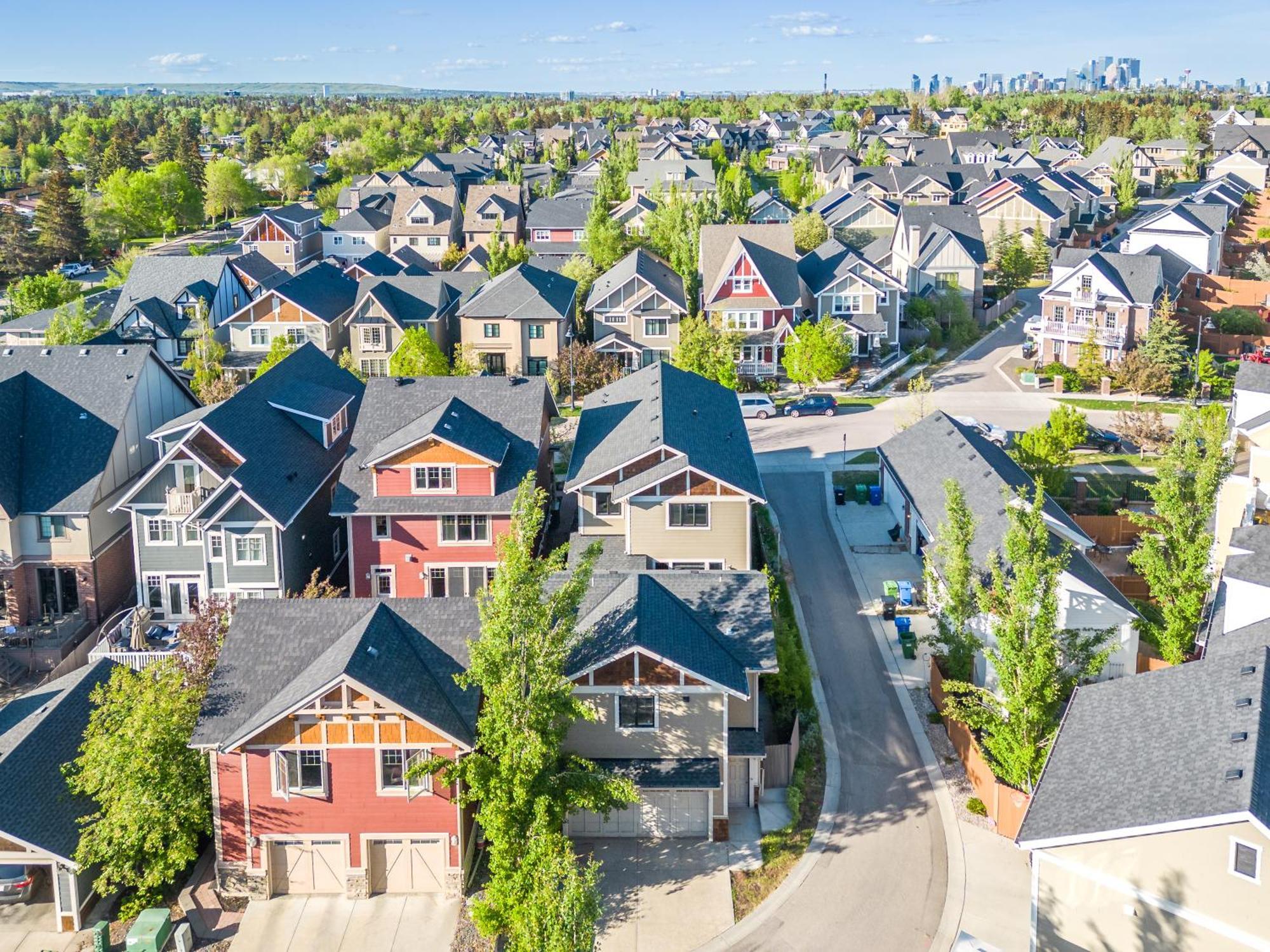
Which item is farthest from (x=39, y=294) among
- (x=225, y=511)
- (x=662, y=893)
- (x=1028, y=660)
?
(x=1028, y=660)

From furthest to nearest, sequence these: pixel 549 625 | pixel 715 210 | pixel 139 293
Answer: pixel 715 210 → pixel 139 293 → pixel 549 625

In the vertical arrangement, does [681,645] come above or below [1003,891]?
above

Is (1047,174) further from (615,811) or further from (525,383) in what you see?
(615,811)

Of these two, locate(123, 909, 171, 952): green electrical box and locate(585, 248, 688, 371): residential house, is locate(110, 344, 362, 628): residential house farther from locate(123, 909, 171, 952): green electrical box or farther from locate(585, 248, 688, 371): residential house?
locate(585, 248, 688, 371): residential house

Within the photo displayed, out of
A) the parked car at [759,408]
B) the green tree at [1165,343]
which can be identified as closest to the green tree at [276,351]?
the parked car at [759,408]

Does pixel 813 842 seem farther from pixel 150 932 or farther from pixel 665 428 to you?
pixel 665 428

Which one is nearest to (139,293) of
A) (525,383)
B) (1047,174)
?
(525,383)
